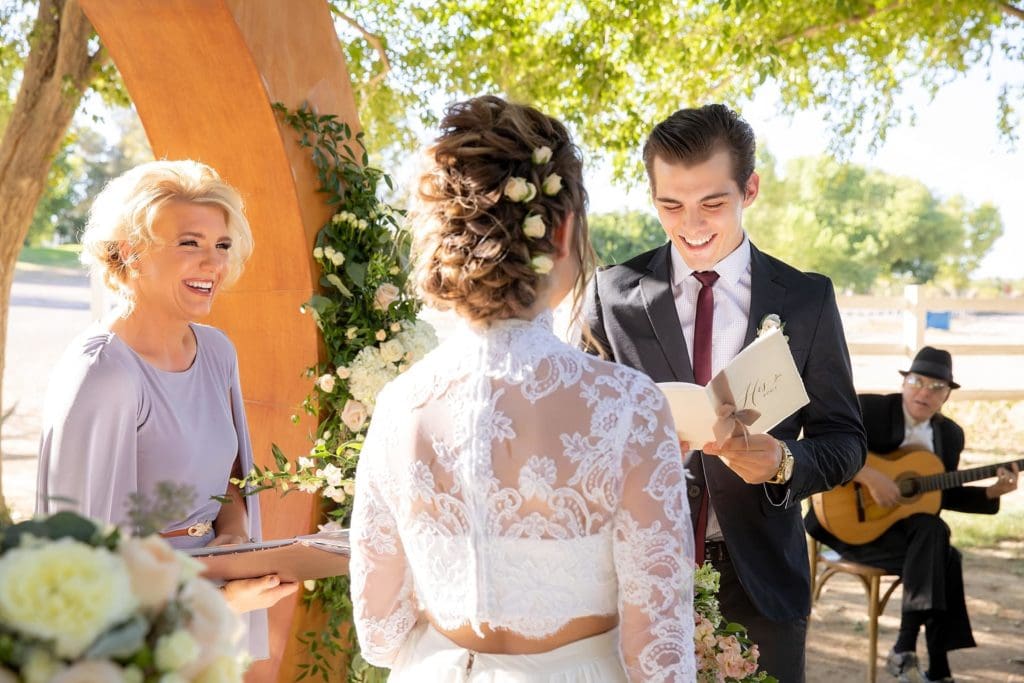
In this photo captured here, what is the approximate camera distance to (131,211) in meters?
2.76

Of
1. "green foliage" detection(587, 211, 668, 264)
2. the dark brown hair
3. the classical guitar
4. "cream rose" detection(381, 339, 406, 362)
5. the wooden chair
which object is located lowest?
the wooden chair

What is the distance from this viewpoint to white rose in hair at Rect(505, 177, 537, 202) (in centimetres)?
161

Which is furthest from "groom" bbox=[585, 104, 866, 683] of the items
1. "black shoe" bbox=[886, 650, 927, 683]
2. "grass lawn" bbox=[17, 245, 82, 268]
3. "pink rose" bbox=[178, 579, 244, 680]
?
"grass lawn" bbox=[17, 245, 82, 268]

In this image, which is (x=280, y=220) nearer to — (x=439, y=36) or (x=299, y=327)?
(x=299, y=327)

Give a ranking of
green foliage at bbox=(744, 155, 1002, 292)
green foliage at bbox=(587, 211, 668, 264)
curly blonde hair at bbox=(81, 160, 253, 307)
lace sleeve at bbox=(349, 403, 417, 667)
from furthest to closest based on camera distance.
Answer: green foliage at bbox=(744, 155, 1002, 292) → green foliage at bbox=(587, 211, 668, 264) → curly blonde hair at bbox=(81, 160, 253, 307) → lace sleeve at bbox=(349, 403, 417, 667)

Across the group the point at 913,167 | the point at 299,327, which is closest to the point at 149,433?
the point at 299,327

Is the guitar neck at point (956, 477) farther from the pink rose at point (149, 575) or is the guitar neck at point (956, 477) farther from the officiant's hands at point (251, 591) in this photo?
the pink rose at point (149, 575)

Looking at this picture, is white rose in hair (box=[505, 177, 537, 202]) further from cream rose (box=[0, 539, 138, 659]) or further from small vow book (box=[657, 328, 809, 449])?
cream rose (box=[0, 539, 138, 659])

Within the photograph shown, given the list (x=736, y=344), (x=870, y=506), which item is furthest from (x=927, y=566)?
(x=736, y=344)

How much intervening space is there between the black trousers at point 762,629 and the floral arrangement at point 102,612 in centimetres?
169

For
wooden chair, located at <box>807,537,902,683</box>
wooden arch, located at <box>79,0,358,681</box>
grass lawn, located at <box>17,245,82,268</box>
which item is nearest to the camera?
wooden arch, located at <box>79,0,358,681</box>

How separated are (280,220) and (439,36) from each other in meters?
3.40

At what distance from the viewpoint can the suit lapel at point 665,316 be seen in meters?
2.57

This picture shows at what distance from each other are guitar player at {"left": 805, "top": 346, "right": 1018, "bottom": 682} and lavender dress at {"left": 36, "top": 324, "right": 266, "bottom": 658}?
3.87 m
